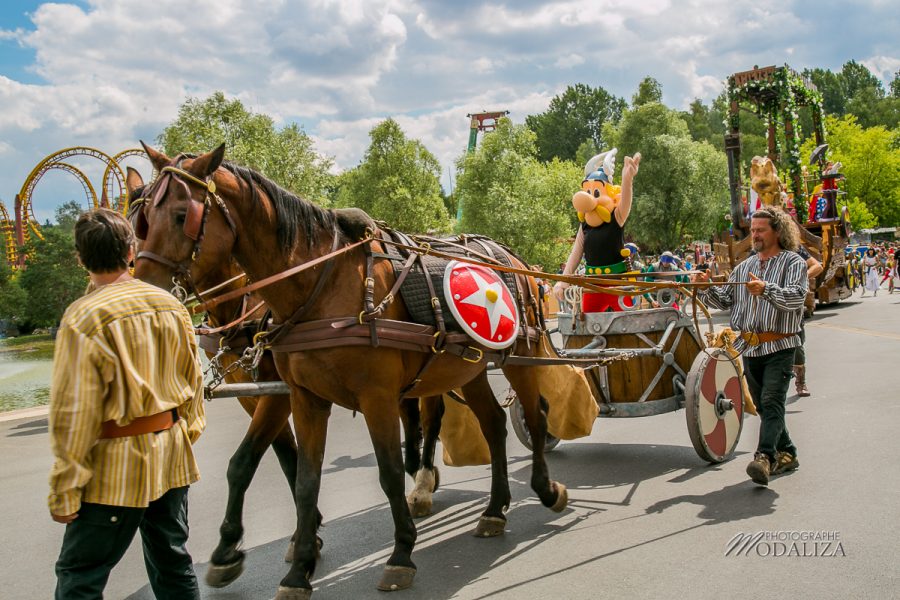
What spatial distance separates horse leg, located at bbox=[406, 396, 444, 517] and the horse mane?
2133mm

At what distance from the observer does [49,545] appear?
516 cm

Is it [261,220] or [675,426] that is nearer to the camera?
[261,220]

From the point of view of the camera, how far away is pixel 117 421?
9.07 feet

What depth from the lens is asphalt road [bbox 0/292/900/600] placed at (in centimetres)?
404

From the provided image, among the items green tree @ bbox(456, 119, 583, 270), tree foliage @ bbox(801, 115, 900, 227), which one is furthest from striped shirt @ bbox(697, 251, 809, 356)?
tree foliage @ bbox(801, 115, 900, 227)

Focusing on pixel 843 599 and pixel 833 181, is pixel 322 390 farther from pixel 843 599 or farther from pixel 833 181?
pixel 833 181

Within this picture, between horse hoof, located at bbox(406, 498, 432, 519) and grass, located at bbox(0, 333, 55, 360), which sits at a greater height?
horse hoof, located at bbox(406, 498, 432, 519)

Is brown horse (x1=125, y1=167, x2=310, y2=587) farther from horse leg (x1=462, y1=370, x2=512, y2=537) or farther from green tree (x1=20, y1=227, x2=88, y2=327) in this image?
green tree (x1=20, y1=227, x2=88, y2=327)

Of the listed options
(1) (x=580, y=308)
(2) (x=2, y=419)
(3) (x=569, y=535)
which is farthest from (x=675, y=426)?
(2) (x=2, y=419)

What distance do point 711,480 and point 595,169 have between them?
127 inches

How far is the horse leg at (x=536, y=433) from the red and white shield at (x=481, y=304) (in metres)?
0.67

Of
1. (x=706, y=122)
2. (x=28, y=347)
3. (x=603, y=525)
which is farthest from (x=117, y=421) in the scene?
(x=706, y=122)

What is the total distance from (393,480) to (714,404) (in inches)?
117

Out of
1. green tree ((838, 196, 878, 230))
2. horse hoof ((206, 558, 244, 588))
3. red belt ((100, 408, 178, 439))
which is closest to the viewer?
red belt ((100, 408, 178, 439))
